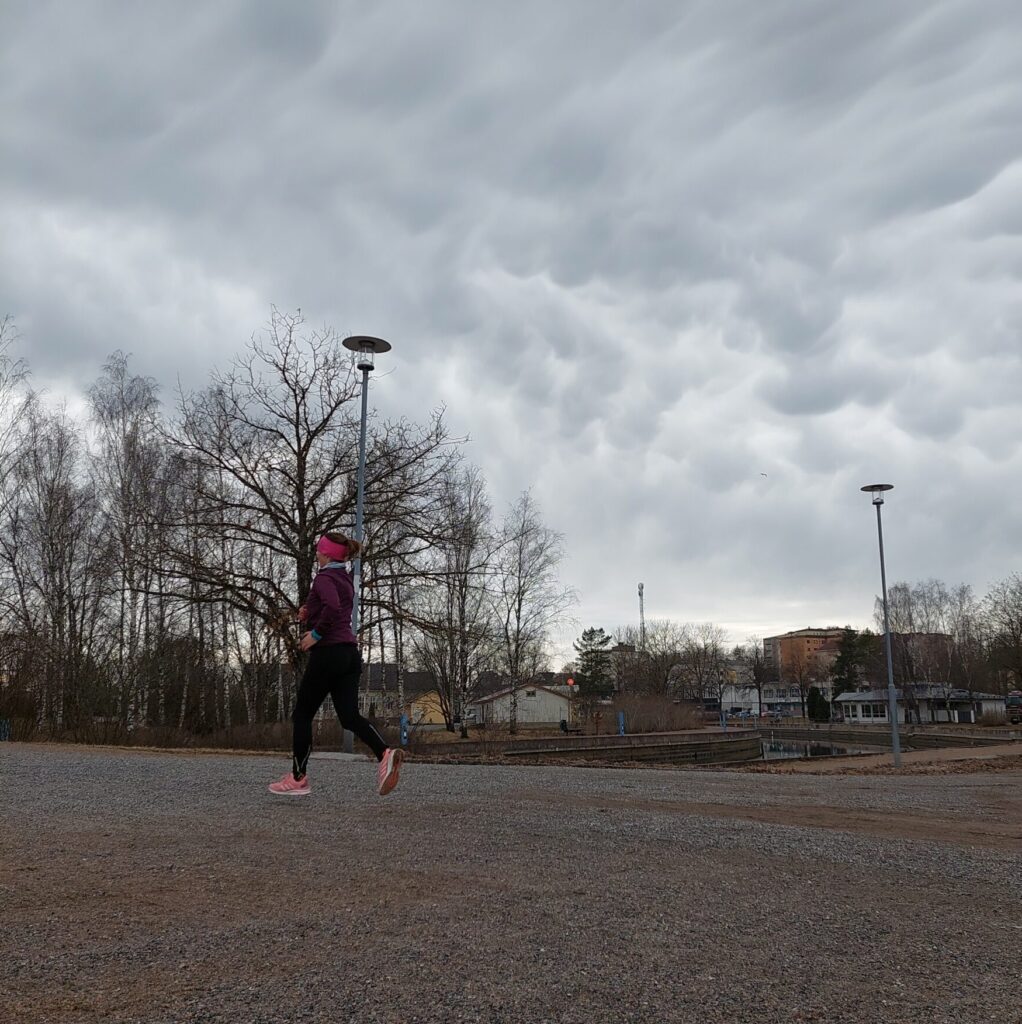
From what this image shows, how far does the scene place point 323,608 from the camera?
6.05 m

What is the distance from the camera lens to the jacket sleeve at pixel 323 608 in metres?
6.04

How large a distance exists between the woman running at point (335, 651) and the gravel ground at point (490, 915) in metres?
0.48

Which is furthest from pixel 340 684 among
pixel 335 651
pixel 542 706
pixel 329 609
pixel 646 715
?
pixel 542 706

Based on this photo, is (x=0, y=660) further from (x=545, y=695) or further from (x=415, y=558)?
(x=545, y=695)

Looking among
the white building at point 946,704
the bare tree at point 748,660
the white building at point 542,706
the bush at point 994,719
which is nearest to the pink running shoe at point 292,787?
the bush at point 994,719

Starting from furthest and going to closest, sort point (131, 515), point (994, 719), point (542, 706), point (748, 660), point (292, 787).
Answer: point (748, 660) < point (542, 706) < point (994, 719) < point (131, 515) < point (292, 787)

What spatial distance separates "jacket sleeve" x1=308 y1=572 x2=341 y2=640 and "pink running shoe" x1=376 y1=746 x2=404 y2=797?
1.00 meters

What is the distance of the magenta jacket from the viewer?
19.8 feet

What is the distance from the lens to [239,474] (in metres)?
22.7

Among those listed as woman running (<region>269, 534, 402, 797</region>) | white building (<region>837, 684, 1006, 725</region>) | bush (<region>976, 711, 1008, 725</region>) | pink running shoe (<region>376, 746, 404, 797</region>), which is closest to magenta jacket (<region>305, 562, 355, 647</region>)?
woman running (<region>269, 534, 402, 797</region>)

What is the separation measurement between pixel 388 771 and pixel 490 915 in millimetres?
2665

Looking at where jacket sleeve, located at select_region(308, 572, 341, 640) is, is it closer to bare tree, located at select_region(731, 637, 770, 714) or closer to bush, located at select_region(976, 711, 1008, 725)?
bush, located at select_region(976, 711, 1008, 725)

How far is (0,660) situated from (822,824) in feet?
81.1

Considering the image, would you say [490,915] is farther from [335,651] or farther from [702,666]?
[702,666]
